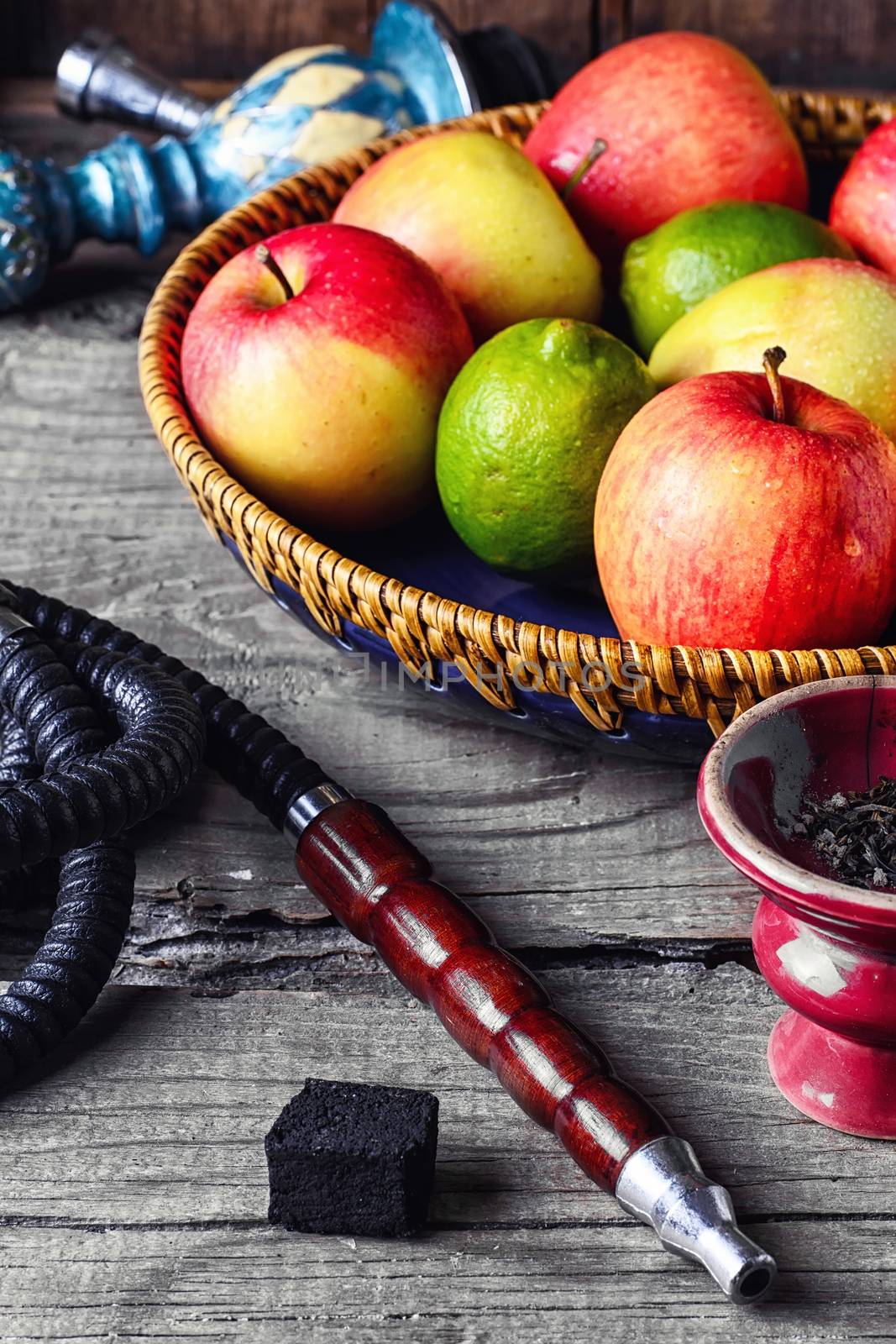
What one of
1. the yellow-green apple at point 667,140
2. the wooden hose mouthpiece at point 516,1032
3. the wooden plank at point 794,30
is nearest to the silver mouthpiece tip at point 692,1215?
A: the wooden hose mouthpiece at point 516,1032

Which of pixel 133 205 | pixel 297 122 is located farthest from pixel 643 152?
pixel 133 205

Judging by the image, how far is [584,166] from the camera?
2.88 ft

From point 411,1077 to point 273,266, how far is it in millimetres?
432

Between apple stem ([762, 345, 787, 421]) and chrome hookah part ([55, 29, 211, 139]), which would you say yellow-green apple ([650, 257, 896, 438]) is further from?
chrome hookah part ([55, 29, 211, 139])

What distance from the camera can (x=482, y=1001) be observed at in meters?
0.53

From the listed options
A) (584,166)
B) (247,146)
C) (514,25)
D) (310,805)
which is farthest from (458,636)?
(514,25)

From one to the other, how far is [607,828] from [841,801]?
17 centimetres

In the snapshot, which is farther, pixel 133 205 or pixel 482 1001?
pixel 133 205

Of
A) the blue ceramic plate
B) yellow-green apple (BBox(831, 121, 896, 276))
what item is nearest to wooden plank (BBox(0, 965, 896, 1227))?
the blue ceramic plate

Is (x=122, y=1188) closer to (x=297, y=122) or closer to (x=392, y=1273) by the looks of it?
(x=392, y=1273)

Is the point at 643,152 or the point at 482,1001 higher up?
the point at 643,152

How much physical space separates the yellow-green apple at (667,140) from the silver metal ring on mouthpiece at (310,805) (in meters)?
0.46

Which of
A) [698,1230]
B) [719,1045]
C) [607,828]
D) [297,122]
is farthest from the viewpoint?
[297,122]

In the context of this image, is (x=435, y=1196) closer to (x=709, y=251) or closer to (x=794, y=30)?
(x=709, y=251)
